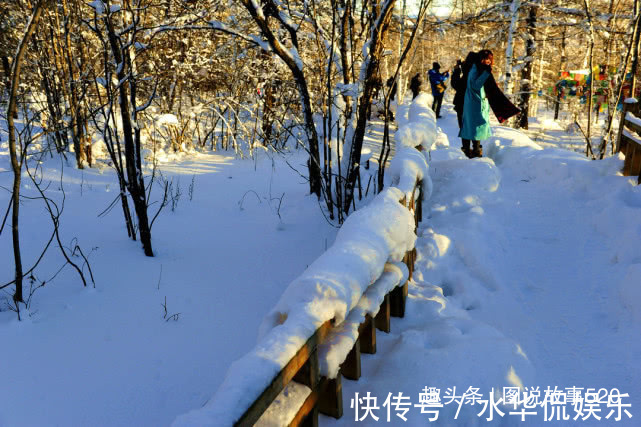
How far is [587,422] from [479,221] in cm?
215

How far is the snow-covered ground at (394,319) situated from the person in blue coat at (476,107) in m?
0.92

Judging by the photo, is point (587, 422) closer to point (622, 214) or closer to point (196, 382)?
point (196, 382)

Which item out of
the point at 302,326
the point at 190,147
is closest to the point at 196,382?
→ the point at 302,326

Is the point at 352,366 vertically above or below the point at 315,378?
below

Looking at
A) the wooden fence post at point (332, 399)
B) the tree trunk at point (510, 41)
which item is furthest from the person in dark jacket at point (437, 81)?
the wooden fence post at point (332, 399)

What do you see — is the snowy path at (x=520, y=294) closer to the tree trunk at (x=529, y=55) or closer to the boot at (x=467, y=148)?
the boot at (x=467, y=148)

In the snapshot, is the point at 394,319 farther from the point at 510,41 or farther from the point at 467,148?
the point at 510,41

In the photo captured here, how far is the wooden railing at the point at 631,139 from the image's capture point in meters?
3.94

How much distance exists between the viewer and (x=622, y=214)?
11.7ft

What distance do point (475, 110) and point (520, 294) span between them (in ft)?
11.2

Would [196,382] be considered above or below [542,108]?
below

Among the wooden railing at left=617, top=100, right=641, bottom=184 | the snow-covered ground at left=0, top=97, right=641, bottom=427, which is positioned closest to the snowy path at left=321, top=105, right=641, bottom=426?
the snow-covered ground at left=0, top=97, right=641, bottom=427

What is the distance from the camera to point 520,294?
3.06 meters

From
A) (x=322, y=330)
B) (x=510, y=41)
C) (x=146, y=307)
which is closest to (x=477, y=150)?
(x=146, y=307)
